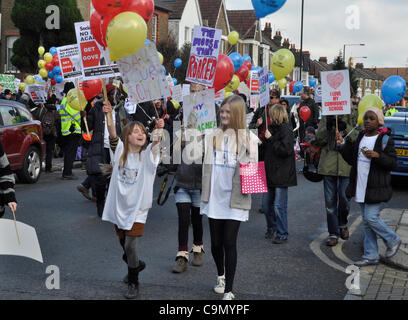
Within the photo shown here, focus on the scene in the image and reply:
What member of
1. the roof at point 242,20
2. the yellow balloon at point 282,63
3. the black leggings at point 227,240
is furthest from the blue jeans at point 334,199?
the roof at point 242,20

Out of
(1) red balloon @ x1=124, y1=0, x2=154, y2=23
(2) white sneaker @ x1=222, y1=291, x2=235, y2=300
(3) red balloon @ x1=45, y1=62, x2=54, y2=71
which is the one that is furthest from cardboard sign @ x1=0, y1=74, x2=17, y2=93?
(2) white sneaker @ x1=222, y1=291, x2=235, y2=300

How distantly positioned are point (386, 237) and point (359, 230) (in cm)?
216

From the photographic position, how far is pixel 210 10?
4909cm

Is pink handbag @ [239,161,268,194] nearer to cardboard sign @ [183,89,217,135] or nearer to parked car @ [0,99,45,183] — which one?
cardboard sign @ [183,89,217,135]

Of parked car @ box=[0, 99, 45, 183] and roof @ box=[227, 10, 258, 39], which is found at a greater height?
roof @ box=[227, 10, 258, 39]

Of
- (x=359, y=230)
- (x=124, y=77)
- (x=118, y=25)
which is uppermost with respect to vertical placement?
(x=118, y=25)

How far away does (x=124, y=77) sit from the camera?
250 inches

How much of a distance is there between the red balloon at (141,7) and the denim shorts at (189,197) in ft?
6.54

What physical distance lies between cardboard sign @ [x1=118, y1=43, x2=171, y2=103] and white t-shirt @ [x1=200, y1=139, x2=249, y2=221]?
53.3 inches

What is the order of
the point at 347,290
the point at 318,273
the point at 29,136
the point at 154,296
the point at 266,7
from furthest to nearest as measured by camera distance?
1. the point at 29,136
2. the point at 266,7
3. the point at 318,273
4. the point at 347,290
5. the point at 154,296

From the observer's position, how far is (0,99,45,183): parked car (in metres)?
11.8
